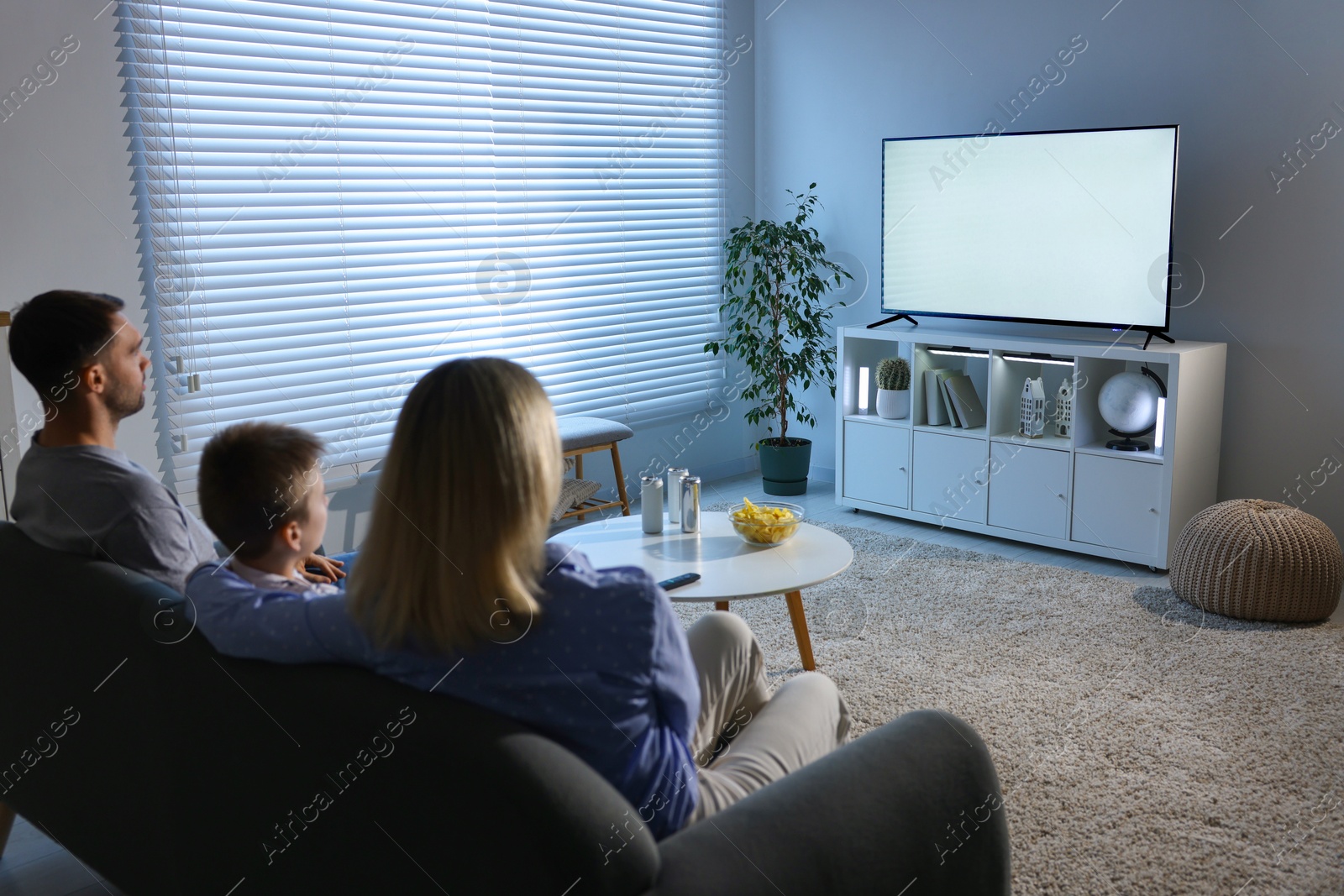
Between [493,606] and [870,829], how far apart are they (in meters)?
0.55

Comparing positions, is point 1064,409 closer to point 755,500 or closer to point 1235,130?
point 1235,130

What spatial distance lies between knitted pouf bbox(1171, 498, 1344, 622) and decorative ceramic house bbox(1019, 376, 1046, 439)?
874mm

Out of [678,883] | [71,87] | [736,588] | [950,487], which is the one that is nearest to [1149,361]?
[950,487]

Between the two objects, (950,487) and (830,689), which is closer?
(830,689)

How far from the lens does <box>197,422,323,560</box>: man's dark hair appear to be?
1567 millimetres

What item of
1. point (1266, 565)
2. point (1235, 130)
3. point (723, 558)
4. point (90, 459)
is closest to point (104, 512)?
point (90, 459)

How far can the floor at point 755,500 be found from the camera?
2.15 metres

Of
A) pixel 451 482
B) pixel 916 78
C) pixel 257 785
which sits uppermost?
pixel 916 78

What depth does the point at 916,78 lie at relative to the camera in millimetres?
4801

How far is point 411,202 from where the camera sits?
4.22 m

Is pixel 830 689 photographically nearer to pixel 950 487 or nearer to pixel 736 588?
pixel 736 588

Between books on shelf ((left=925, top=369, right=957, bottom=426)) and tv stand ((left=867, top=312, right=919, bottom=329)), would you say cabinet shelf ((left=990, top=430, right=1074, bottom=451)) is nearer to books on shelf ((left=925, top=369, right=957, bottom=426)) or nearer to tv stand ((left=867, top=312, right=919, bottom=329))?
books on shelf ((left=925, top=369, right=957, bottom=426))

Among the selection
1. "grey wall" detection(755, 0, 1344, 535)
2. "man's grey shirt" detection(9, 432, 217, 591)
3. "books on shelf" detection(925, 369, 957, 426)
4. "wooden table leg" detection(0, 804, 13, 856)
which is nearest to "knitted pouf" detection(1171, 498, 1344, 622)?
"grey wall" detection(755, 0, 1344, 535)

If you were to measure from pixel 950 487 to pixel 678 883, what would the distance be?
3532 millimetres
